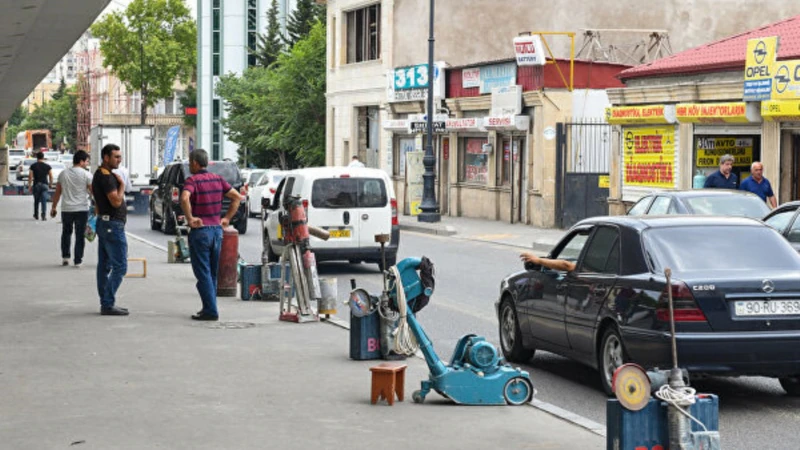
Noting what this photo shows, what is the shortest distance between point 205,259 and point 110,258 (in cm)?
131

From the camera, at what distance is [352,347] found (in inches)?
465

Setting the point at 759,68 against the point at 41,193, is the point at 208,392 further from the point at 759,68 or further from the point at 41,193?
the point at 41,193

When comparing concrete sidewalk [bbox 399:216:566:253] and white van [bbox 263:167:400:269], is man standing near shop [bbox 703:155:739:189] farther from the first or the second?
concrete sidewalk [bbox 399:216:566:253]

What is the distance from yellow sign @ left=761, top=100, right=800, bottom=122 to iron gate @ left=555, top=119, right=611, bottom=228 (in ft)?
27.3

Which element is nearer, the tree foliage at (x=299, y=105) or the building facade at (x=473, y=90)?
the building facade at (x=473, y=90)

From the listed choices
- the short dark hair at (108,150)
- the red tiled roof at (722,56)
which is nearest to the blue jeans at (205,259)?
the short dark hair at (108,150)

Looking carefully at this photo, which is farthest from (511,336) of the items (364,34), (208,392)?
(364,34)

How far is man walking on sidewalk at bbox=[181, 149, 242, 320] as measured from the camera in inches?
568

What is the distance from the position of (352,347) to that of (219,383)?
5.32 feet

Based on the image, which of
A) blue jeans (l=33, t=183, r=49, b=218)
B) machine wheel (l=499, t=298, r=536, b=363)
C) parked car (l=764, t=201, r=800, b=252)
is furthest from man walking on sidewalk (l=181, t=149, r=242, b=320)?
blue jeans (l=33, t=183, r=49, b=218)

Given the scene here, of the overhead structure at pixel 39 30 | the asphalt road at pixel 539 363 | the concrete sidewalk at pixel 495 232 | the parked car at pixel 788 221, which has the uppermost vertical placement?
the overhead structure at pixel 39 30

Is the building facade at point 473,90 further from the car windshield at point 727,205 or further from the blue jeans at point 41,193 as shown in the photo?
the car windshield at point 727,205

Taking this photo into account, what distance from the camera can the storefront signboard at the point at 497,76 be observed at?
39.2 m

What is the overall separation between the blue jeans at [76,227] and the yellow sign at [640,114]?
13.8 m
